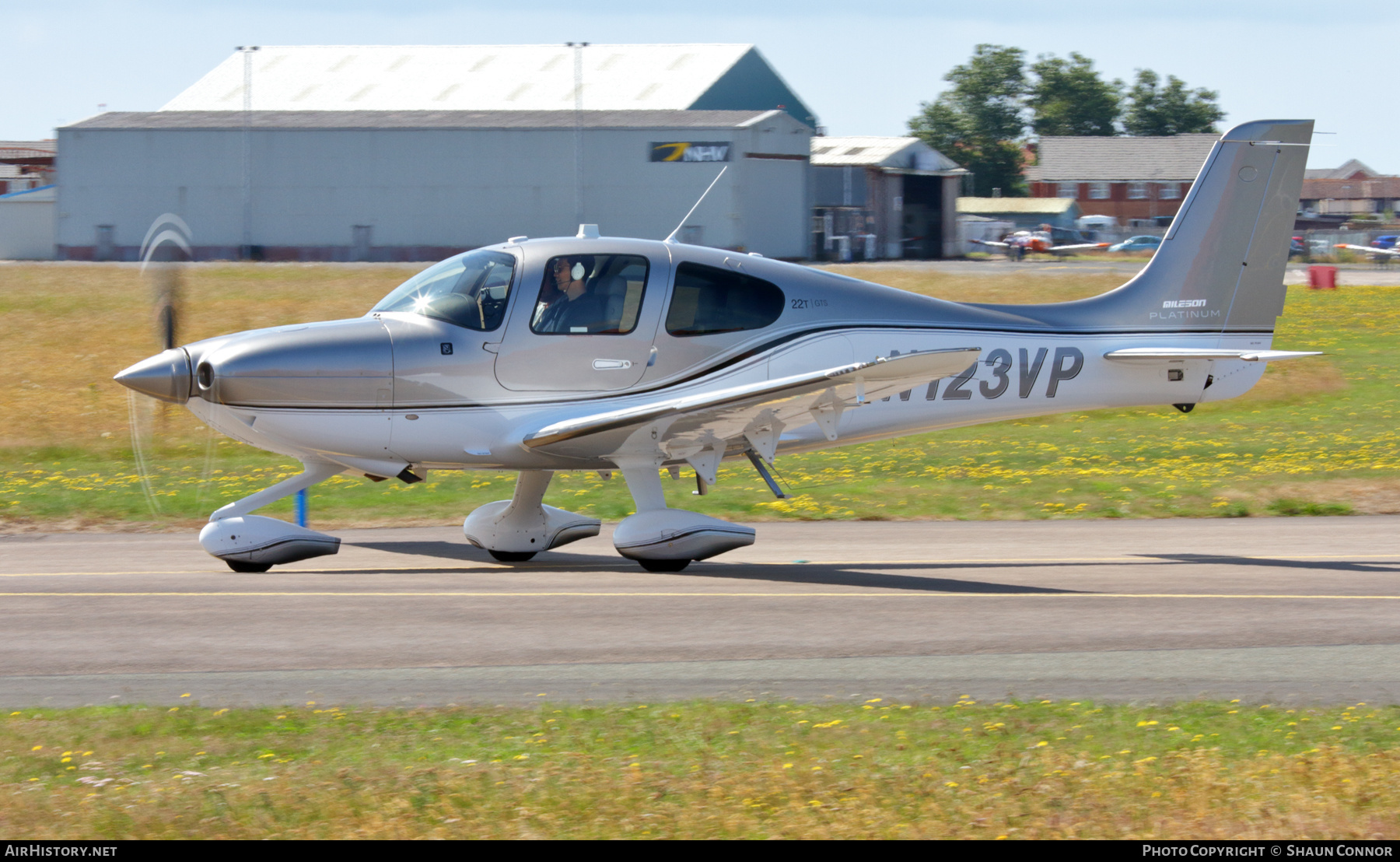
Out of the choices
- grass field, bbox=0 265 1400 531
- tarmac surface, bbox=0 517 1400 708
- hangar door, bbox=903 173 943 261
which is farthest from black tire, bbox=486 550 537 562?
hangar door, bbox=903 173 943 261

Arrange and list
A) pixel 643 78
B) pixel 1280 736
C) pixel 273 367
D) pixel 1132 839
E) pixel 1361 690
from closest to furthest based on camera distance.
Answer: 1. pixel 1132 839
2. pixel 1280 736
3. pixel 1361 690
4. pixel 273 367
5. pixel 643 78

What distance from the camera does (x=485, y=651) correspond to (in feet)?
26.5

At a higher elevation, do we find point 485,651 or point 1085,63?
point 1085,63

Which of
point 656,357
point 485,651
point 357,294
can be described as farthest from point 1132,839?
point 357,294

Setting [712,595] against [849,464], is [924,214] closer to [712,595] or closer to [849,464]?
[849,464]

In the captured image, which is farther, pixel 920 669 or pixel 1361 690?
pixel 920 669

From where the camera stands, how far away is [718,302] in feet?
36.4

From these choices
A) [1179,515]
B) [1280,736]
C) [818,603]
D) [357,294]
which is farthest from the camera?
[357,294]

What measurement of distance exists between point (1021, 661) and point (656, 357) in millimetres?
4243

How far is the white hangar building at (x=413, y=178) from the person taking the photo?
155 feet

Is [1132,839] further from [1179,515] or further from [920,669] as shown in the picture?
[1179,515]

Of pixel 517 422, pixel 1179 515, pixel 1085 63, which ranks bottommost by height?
pixel 1179 515

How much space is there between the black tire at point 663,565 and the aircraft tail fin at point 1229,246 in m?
4.40

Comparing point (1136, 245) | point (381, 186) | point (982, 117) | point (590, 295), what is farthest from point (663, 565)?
point (982, 117)
